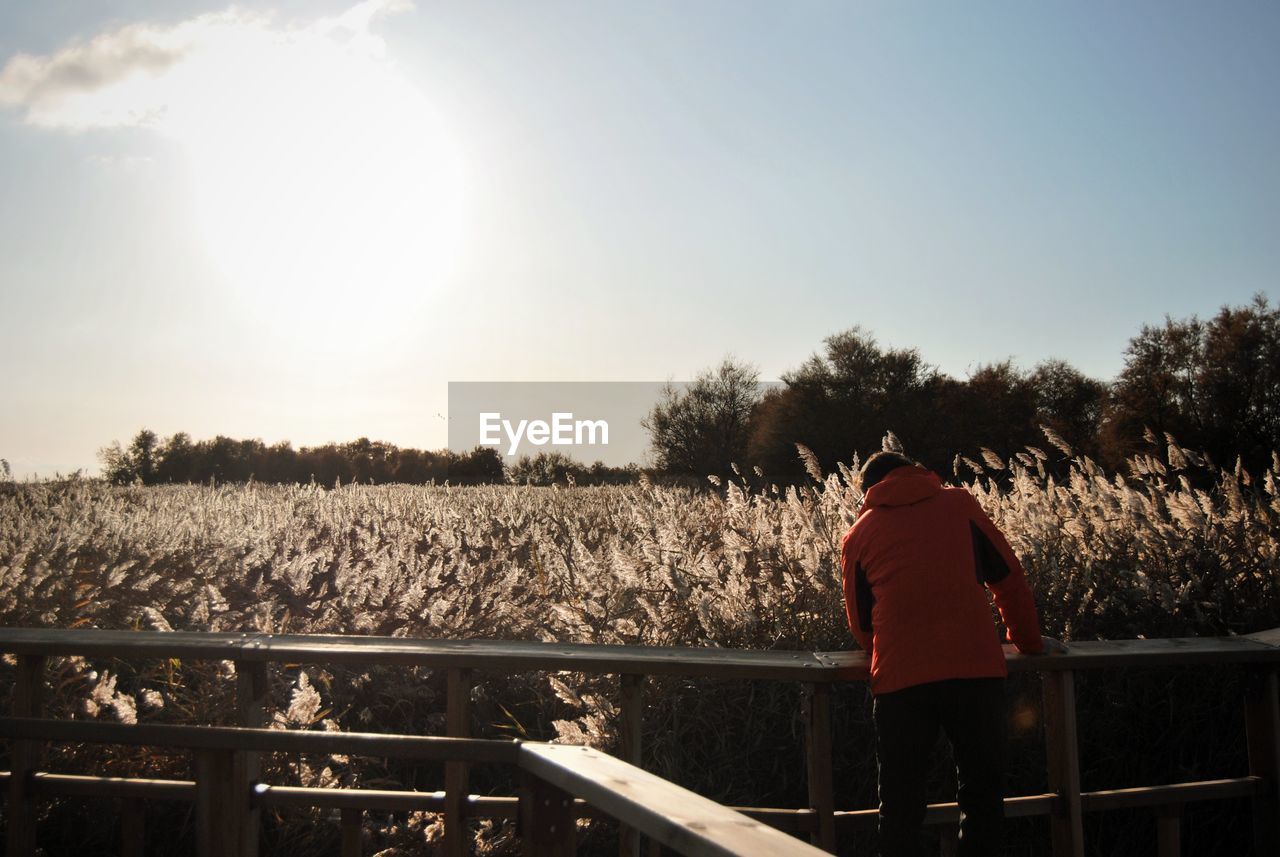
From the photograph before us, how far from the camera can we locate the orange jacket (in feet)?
12.1

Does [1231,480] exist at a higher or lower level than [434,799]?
higher

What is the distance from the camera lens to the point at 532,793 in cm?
194

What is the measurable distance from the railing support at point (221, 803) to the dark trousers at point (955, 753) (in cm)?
225

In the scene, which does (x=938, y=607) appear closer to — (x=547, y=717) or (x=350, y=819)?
(x=350, y=819)

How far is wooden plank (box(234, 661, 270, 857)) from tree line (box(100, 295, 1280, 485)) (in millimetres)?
26616

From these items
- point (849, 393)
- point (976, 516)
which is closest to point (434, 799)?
point (976, 516)

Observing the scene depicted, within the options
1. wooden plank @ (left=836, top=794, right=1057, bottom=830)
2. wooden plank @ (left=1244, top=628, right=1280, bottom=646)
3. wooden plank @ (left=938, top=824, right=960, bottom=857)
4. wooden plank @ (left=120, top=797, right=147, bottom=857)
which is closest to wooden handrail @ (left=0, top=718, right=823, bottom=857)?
wooden plank @ (left=120, top=797, right=147, bottom=857)

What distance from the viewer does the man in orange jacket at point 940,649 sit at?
12.1ft

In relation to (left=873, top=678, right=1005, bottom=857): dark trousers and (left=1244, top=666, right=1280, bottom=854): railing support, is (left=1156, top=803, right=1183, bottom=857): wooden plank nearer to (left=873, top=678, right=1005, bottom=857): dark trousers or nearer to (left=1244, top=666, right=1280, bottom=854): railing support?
(left=1244, top=666, right=1280, bottom=854): railing support

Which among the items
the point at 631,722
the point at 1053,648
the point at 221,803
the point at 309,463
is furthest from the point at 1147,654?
the point at 309,463

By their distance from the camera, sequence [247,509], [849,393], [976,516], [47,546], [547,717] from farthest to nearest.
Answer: [849,393] → [247,509] → [47,546] → [547,717] → [976,516]

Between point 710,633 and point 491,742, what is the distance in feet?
10.6

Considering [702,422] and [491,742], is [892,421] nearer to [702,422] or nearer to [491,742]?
[702,422]

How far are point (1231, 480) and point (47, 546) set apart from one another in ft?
29.9
